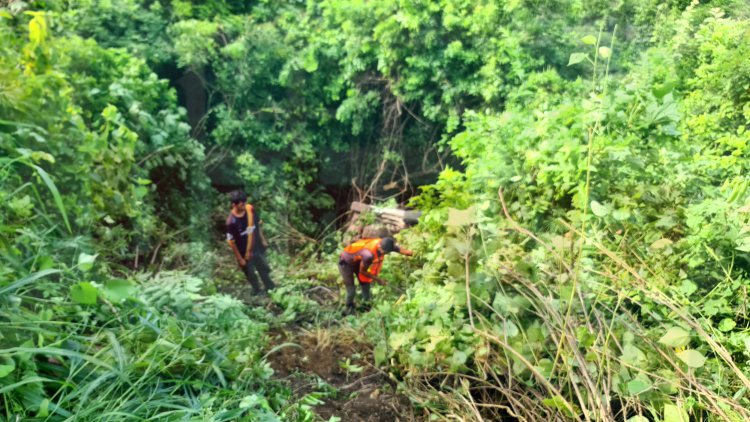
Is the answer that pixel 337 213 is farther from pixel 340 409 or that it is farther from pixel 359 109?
pixel 340 409

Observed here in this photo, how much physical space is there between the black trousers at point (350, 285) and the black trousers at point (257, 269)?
809mm

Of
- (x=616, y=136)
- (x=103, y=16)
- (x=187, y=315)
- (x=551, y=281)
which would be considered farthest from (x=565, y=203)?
(x=103, y=16)

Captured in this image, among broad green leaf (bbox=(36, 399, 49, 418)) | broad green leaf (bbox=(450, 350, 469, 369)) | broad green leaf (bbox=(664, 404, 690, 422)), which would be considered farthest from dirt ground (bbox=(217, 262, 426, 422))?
broad green leaf (bbox=(664, 404, 690, 422))

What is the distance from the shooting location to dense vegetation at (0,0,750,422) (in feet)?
6.63

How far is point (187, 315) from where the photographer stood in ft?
8.03

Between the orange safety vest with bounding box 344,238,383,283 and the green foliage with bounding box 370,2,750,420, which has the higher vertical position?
the green foliage with bounding box 370,2,750,420

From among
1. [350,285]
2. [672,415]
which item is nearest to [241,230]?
[350,285]

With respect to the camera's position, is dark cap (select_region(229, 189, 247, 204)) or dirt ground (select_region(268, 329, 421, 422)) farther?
dark cap (select_region(229, 189, 247, 204))

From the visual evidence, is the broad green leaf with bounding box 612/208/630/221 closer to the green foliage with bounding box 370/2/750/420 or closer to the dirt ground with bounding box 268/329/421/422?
the green foliage with bounding box 370/2/750/420

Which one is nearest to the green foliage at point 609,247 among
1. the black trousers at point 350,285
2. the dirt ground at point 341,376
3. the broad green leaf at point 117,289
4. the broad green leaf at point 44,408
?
the dirt ground at point 341,376

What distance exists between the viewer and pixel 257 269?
515 centimetres

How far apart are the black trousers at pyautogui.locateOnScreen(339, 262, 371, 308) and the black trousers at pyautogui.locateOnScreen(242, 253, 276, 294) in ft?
2.65

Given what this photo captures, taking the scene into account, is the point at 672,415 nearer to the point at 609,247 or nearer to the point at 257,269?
the point at 609,247

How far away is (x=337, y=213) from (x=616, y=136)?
14.2 ft
